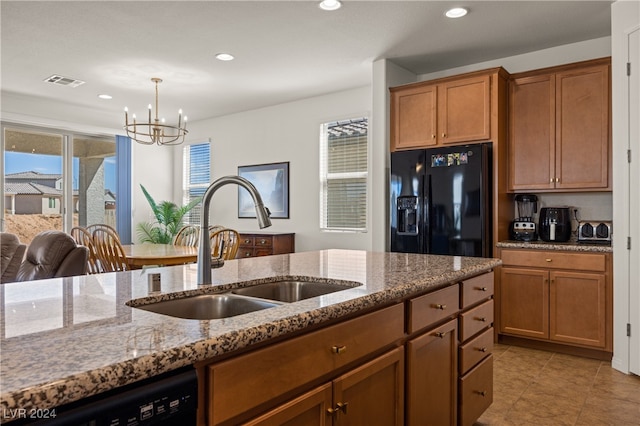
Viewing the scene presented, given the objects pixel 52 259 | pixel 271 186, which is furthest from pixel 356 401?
pixel 271 186

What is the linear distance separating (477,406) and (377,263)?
87cm

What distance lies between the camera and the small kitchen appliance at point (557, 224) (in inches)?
151

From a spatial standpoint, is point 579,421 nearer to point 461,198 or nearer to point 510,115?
point 461,198

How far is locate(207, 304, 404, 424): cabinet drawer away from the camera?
3.00ft

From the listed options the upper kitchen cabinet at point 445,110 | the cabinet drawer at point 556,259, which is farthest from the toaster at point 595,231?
the upper kitchen cabinet at point 445,110

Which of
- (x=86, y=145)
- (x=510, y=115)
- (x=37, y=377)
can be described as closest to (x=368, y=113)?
(x=510, y=115)

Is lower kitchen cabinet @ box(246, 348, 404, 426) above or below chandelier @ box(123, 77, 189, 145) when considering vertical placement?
below

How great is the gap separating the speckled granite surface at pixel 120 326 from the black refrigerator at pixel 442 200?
2043 millimetres

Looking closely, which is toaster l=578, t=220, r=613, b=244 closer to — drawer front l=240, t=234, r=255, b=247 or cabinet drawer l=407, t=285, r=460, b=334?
cabinet drawer l=407, t=285, r=460, b=334

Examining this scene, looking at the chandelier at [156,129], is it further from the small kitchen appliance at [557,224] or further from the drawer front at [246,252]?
the small kitchen appliance at [557,224]

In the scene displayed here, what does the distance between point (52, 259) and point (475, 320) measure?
8.29ft

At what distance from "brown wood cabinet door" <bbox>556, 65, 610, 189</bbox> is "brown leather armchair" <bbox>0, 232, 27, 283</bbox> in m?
4.15

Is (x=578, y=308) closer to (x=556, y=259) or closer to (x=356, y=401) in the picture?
(x=556, y=259)

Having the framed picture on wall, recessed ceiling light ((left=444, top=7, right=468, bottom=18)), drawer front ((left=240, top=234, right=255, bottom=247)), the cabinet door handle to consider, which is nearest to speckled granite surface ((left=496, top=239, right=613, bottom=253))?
recessed ceiling light ((left=444, top=7, right=468, bottom=18))
